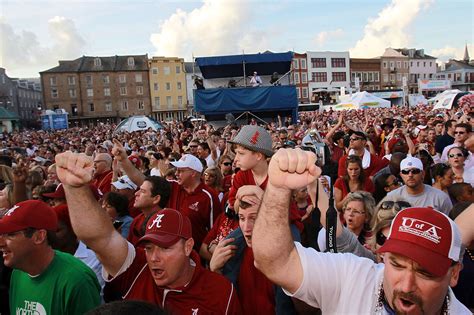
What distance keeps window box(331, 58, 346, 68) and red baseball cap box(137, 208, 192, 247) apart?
78261 millimetres

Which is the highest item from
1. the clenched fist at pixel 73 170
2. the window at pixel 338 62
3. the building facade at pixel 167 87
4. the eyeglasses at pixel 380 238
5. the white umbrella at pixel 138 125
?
the window at pixel 338 62

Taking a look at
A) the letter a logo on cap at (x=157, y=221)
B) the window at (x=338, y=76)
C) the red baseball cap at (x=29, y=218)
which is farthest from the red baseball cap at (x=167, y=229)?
the window at (x=338, y=76)

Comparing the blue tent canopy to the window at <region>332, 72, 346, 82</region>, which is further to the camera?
the window at <region>332, 72, 346, 82</region>

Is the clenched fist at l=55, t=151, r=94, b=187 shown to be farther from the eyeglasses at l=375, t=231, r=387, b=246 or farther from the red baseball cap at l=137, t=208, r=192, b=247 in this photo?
the eyeglasses at l=375, t=231, r=387, b=246

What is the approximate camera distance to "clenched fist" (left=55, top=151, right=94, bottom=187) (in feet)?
7.29

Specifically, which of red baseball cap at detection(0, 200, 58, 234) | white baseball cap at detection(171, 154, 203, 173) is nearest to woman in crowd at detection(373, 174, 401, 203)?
white baseball cap at detection(171, 154, 203, 173)

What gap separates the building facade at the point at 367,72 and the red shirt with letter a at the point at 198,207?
78897mm

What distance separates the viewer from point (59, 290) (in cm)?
234

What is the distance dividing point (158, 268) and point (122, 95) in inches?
2719

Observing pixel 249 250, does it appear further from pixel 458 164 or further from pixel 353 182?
pixel 458 164

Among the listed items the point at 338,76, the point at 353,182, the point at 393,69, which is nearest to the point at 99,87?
the point at 338,76

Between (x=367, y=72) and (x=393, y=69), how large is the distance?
6.70 meters

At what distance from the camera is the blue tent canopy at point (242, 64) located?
64.4 feet

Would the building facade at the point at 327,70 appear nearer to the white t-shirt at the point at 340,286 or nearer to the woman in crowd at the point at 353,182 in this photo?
the woman in crowd at the point at 353,182
